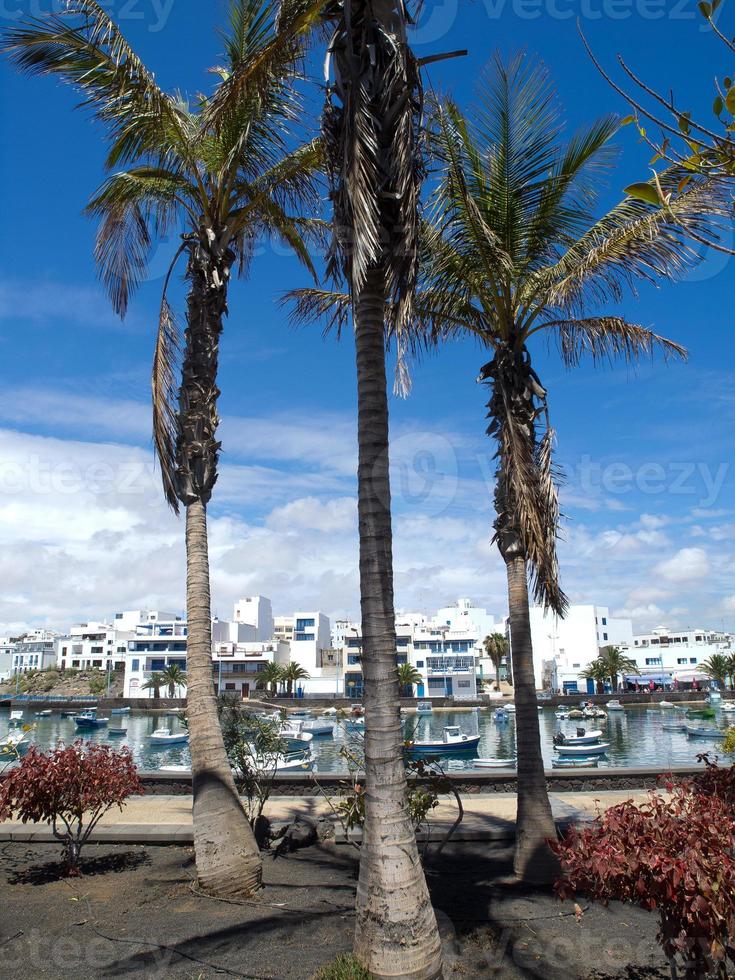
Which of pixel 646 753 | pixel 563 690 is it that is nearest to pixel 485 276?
pixel 646 753

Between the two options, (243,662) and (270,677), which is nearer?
(270,677)

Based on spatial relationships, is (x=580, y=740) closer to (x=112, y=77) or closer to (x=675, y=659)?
(x=112, y=77)

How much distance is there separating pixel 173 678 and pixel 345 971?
7960cm

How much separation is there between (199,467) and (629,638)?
108 meters

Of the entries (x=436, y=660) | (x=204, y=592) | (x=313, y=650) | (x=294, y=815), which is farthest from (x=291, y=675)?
(x=204, y=592)

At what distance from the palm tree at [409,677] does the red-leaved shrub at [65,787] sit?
2909 inches

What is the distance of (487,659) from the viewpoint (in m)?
102

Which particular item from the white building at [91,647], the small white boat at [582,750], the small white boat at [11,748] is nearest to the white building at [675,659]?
the small white boat at [582,750]

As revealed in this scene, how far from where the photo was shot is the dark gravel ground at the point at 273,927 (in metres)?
5.96

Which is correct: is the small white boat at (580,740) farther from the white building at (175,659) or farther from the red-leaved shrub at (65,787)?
the white building at (175,659)

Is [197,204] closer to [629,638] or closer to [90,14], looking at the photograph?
[90,14]

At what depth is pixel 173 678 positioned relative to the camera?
262ft

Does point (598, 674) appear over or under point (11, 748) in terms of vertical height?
under

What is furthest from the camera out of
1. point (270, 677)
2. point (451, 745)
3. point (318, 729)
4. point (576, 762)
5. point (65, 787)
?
point (270, 677)
